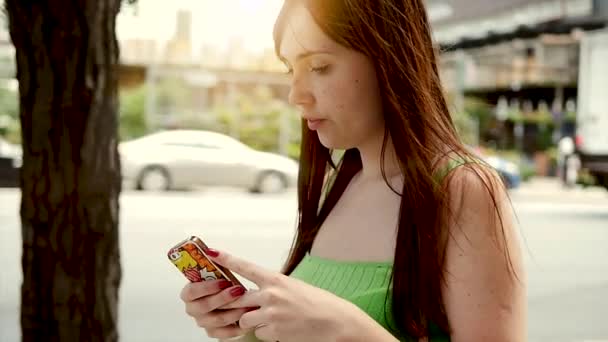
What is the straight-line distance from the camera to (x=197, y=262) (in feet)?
2.25

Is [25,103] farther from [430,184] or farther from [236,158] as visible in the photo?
[236,158]

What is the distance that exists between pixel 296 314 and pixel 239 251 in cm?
490

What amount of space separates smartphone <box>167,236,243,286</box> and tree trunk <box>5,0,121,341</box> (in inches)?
42.4

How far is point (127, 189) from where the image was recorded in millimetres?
8438

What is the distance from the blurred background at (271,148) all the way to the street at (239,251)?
0.02 metres

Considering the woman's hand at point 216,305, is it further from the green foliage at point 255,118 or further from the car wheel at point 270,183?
the car wheel at point 270,183

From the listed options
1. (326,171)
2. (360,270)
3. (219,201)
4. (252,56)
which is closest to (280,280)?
(360,270)

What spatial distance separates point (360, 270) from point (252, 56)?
8.62 metres

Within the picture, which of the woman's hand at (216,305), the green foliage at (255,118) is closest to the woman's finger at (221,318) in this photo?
the woman's hand at (216,305)

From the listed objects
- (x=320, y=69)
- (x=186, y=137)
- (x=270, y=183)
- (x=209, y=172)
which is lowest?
(x=270, y=183)

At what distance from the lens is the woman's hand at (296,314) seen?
62 centimetres

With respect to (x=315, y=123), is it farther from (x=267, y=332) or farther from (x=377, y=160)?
(x=267, y=332)

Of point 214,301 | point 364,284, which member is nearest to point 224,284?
point 214,301

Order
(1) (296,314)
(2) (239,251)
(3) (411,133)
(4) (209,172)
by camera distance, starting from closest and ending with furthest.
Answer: (1) (296,314) → (3) (411,133) → (2) (239,251) → (4) (209,172)
